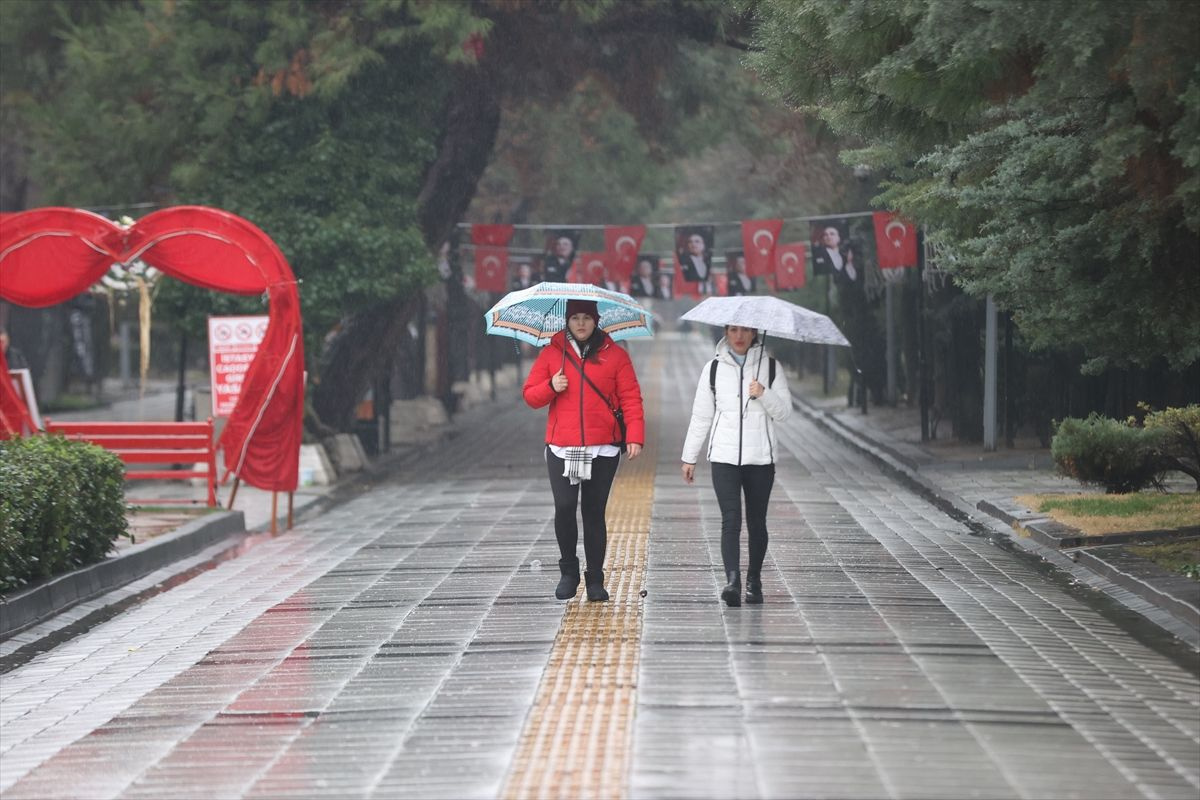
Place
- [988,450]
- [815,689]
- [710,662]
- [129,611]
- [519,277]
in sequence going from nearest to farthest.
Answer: [815,689] < [710,662] < [129,611] < [988,450] < [519,277]

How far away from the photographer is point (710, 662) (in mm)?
8219

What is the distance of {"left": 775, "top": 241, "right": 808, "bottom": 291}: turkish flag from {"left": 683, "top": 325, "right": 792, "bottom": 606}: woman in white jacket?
2285 centimetres

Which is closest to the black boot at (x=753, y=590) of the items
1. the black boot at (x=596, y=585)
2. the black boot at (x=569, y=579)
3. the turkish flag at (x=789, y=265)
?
the black boot at (x=596, y=585)

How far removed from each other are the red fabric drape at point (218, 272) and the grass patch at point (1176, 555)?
28.0 feet

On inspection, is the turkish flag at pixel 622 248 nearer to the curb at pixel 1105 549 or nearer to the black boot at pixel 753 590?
the curb at pixel 1105 549

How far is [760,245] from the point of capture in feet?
105

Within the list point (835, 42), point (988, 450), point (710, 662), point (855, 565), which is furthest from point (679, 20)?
point (710, 662)

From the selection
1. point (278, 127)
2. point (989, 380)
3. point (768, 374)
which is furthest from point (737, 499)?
point (278, 127)

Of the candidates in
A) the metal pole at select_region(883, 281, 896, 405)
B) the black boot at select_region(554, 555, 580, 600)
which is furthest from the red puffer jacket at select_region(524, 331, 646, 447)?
the metal pole at select_region(883, 281, 896, 405)

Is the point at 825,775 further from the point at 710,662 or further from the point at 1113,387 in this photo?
the point at 1113,387

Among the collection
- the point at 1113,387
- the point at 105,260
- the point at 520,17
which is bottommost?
the point at 1113,387

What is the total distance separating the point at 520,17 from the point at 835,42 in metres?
14.9

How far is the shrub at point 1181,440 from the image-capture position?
567 inches

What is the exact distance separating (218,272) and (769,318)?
892cm
